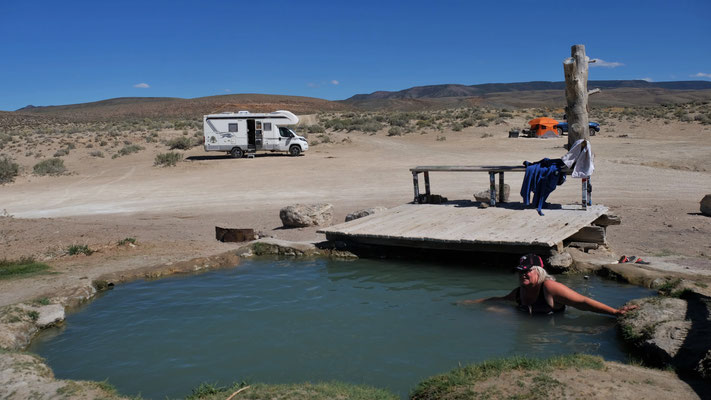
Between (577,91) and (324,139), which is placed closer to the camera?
(577,91)

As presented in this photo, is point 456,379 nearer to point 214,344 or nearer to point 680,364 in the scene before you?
point 680,364

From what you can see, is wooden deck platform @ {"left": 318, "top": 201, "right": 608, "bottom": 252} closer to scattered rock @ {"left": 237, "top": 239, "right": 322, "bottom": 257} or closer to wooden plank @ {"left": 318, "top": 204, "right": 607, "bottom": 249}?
wooden plank @ {"left": 318, "top": 204, "right": 607, "bottom": 249}

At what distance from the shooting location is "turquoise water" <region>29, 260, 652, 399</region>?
5.67 m

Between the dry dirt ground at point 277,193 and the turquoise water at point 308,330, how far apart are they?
1380mm

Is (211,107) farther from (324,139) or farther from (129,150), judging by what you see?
(129,150)

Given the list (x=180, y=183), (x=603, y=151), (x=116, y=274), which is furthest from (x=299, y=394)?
(x=603, y=151)

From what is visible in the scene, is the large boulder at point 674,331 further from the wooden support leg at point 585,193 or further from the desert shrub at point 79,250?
the desert shrub at point 79,250

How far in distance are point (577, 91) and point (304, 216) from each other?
5.84 m

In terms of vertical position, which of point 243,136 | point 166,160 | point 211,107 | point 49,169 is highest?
point 211,107

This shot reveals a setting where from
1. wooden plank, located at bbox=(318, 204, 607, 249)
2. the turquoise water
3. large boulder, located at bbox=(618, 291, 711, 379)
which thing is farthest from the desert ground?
large boulder, located at bbox=(618, 291, 711, 379)

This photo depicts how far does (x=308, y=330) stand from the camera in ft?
22.1

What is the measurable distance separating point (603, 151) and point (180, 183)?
16.9m

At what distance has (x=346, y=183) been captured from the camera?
63.8ft

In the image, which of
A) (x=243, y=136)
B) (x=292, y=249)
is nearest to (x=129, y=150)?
(x=243, y=136)
